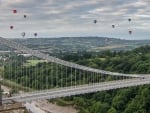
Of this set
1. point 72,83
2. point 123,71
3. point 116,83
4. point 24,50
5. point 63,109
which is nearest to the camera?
point 24,50

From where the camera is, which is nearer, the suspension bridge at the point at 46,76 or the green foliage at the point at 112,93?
the green foliage at the point at 112,93

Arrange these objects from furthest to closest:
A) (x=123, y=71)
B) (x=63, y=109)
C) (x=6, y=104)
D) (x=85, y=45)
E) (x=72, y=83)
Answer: (x=85, y=45) < (x=123, y=71) < (x=72, y=83) < (x=63, y=109) < (x=6, y=104)

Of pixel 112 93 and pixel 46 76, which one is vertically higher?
pixel 46 76

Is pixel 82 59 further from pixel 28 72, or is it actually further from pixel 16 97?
pixel 16 97

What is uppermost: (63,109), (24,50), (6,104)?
(24,50)

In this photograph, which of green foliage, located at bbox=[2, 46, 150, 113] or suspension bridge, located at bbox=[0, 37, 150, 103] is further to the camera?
suspension bridge, located at bbox=[0, 37, 150, 103]

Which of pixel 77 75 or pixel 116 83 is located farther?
pixel 77 75

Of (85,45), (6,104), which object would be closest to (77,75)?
(6,104)

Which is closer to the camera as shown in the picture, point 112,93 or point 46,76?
point 112,93

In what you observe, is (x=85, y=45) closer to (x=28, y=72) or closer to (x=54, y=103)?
(x=28, y=72)

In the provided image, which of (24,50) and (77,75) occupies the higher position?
(24,50)
